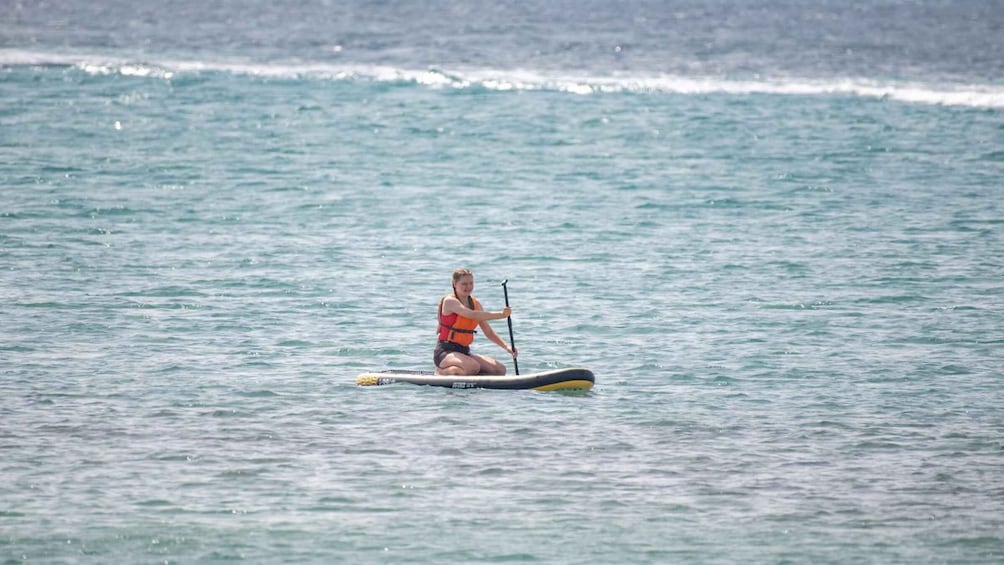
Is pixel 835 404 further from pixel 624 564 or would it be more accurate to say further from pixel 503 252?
pixel 503 252

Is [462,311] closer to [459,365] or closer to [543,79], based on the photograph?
[459,365]

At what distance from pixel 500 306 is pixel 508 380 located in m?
6.60

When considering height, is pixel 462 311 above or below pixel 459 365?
above

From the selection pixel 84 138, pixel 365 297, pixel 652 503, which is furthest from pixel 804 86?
pixel 652 503

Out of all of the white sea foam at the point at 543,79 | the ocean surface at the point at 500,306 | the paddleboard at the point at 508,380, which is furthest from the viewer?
the white sea foam at the point at 543,79

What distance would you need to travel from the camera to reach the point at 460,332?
20.8 metres

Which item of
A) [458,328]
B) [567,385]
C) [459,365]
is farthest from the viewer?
[458,328]

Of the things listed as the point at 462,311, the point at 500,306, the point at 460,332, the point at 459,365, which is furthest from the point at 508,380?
the point at 500,306

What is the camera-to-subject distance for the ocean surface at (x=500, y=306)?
15812mm

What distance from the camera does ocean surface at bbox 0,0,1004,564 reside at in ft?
51.9

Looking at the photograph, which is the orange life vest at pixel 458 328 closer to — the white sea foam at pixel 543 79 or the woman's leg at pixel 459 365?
the woman's leg at pixel 459 365

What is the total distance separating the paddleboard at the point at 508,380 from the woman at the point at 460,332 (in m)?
0.21

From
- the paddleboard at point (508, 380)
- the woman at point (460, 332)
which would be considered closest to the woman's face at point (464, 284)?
the woman at point (460, 332)

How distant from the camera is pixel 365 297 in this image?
27.0 metres
